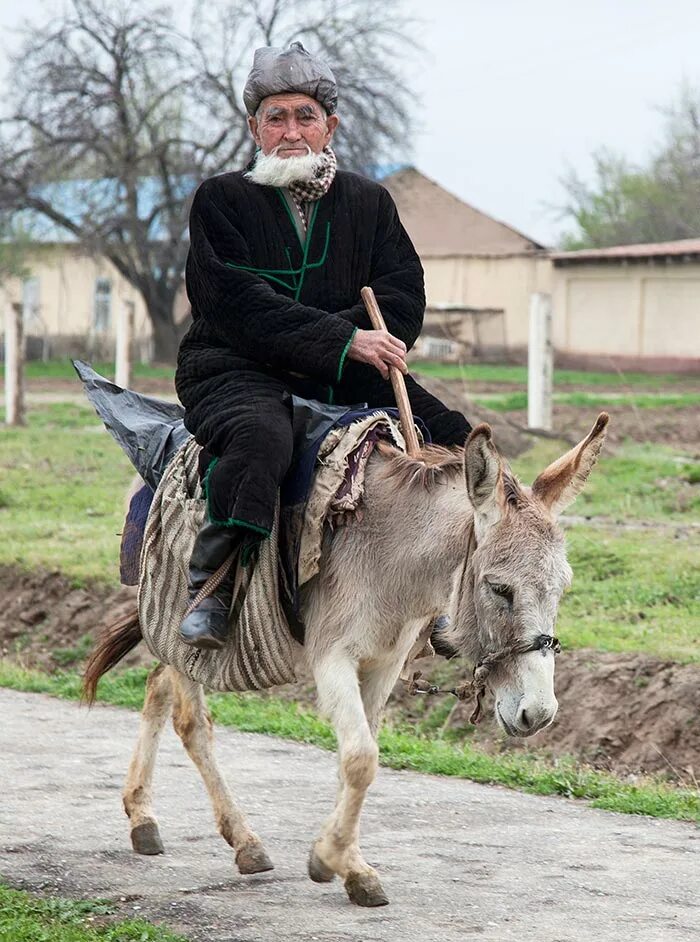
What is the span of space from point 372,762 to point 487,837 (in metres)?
1.36

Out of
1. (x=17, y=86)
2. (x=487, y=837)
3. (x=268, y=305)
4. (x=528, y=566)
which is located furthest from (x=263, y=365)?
(x=17, y=86)

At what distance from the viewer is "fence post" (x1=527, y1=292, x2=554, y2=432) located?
59.0 ft

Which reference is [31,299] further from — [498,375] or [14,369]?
[14,369]

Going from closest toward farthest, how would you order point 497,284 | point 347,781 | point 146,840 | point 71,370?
point 347,781 → point 146,840 → point 71,370 → point 497,284

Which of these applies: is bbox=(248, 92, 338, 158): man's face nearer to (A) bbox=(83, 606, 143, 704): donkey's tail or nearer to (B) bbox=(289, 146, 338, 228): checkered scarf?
(B) bbox=(289, 146, 338, 228): checkered scarf

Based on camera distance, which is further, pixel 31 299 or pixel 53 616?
pixel 31 299

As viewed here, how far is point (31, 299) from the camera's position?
153 feet

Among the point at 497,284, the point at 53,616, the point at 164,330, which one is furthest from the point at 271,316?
the point at 497,284

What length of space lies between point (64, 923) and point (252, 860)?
83cm

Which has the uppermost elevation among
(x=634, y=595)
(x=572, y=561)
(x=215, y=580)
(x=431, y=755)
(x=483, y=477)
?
(x=483, y=477)

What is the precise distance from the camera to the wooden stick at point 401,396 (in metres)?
5.19

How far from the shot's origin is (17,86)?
3434cm

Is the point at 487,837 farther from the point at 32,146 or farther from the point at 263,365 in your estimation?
the point at 32,146

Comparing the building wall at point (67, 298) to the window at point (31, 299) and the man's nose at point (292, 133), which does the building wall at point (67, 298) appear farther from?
the man's nose at point (292, 133)
